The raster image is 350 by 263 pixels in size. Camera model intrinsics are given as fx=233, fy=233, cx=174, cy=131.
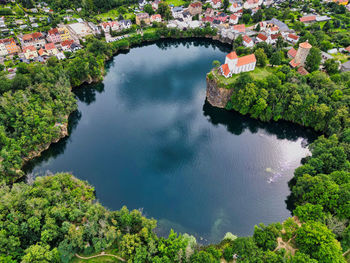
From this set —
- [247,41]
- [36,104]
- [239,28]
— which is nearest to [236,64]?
[247,41]

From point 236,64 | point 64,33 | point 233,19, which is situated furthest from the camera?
point 233,19

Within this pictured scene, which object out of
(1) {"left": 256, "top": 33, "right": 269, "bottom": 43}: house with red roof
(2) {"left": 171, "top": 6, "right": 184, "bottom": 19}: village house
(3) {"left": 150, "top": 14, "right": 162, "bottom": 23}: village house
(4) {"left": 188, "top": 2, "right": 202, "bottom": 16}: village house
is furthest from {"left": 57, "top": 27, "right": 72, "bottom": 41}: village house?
(1) {"left": 256, "top": 33, "right": 269, "bottom": 43}: house with red roof

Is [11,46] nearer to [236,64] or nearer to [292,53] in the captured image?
[236,64]

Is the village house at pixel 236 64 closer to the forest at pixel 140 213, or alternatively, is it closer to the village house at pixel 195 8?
the forest at pixel 140 213

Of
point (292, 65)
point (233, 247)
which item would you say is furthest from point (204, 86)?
point (233, 247)

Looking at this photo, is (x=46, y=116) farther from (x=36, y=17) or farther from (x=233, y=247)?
(x=36, y=17)

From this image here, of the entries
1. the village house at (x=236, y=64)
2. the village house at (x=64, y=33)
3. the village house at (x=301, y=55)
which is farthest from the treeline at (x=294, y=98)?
the village house at (x=64, y=33)
